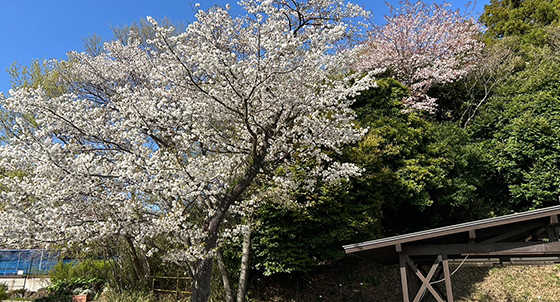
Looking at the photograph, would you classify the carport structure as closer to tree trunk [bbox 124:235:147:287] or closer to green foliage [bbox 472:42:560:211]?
green foliage [bbox 472:42:560:211]

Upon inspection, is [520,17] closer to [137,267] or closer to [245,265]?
[245,265]

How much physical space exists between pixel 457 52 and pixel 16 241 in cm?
1409

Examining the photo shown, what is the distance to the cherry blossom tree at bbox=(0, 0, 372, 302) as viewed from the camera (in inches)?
185

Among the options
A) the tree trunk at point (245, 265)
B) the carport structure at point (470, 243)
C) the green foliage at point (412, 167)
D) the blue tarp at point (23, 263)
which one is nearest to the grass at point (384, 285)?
the tree trunk at point (245, 265)

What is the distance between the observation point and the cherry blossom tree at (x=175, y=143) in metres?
4.70

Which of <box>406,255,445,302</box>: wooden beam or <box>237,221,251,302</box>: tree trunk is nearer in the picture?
<box>406,255,445,302</box>: wooden beam

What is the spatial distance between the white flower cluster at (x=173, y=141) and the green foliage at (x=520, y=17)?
13.8m

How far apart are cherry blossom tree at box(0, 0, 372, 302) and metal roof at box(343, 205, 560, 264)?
144cm

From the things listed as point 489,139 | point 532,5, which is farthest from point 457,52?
point 532,5

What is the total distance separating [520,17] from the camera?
17.1 metres

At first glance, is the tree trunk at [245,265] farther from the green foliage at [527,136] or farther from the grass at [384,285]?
the green foliage at [527,136]

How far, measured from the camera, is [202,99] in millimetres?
5895

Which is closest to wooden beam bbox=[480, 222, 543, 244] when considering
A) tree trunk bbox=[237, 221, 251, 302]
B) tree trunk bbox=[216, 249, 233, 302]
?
tree trunk bbox=[237, 221, 251, 302]

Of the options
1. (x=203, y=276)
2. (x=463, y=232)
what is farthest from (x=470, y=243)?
(x=203, y=276)
